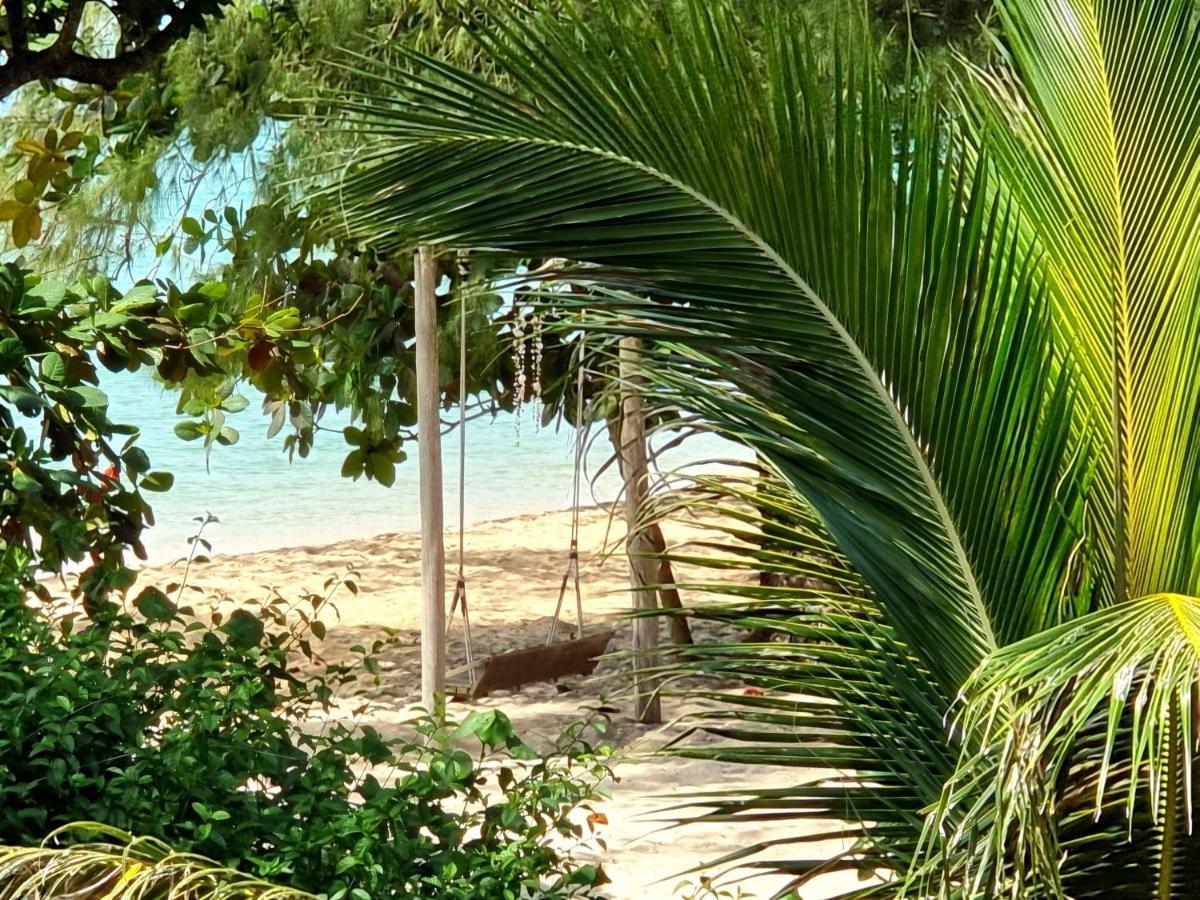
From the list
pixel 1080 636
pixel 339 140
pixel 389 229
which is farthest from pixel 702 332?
pixel 339 140

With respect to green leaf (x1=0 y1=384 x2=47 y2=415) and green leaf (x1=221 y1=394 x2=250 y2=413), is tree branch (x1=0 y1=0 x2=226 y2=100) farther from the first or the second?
green leaf (x1=0 y1=384 x2=47 y2=415)

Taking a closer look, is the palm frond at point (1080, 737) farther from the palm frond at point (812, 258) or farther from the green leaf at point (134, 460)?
the green leaf at point (134, 460)

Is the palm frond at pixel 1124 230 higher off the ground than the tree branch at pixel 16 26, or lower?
lower

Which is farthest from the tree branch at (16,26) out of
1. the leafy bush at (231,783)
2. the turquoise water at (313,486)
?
the turquoise water at (313,486)

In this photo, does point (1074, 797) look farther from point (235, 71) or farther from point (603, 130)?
point (235, 71)

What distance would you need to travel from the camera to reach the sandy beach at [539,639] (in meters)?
3.39

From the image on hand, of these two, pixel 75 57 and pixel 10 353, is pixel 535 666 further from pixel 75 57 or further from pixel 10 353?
pixel 10 353

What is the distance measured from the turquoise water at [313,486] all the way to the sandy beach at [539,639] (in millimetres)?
3063

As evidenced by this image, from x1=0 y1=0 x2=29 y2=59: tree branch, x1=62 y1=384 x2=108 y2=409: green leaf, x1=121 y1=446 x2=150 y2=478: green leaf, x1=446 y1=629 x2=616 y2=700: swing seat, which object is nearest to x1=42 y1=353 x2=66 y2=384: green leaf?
x1=62 y1=384 x2=108 y2=409: green leaf

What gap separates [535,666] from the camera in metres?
4.98

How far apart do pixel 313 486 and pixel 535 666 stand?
12330 mm

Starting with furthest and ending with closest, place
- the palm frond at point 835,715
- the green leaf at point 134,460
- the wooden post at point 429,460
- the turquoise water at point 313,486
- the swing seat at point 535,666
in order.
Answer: the turquoise water at point 313,486 → the swing seat at point 535,666 → the wooden post at point 429,460 → the green leaf at point 134,460 → the palm frond at point 835,715

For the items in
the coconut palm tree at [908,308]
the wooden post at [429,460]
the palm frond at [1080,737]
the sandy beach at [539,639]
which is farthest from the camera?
the wooden post at [429,460]

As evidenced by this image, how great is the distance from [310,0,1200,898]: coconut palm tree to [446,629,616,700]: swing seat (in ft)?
9.73
